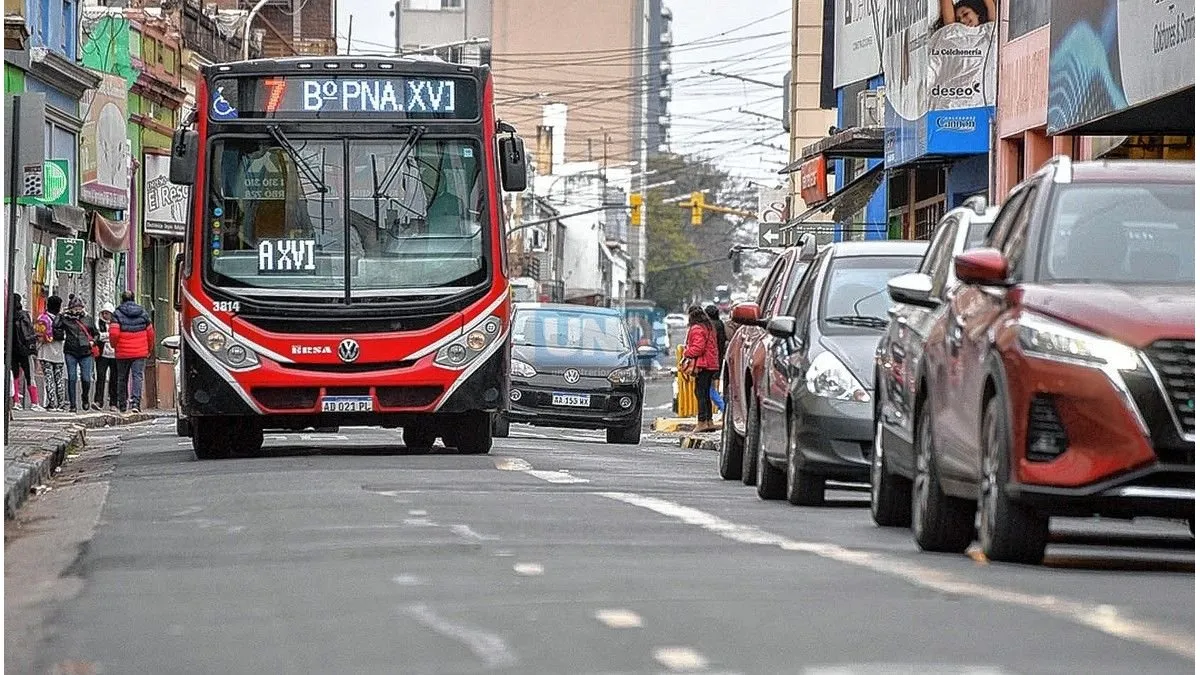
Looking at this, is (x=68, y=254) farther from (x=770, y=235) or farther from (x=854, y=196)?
(x=854, y=196)

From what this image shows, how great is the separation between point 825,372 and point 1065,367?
577 cm

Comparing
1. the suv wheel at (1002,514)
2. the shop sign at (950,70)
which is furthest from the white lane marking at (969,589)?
the shop sign at (950,70)

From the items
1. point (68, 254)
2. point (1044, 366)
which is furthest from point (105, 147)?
point (1044, 366)

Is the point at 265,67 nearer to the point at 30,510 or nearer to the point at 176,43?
the point at 30,510

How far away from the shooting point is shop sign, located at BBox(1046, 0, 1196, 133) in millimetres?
23828

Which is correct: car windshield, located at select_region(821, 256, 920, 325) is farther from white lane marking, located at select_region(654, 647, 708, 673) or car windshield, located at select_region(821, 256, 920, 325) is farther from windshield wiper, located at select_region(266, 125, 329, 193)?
white lane marking, located at select_region(654, 647, 708, 673)

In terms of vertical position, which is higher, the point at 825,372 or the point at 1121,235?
the point at 1121,235

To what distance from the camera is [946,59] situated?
37.1 metres

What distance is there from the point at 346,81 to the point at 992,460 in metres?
12.3

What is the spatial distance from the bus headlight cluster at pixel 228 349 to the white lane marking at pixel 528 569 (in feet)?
37.1

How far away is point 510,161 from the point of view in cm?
2253

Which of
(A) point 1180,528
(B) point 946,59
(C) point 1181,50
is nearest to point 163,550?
(A) point 1180,528

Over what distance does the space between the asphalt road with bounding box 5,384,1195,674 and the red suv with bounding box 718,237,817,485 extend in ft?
6.77

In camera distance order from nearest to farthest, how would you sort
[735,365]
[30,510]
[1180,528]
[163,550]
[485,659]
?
[485,659], [163,550], [1180,528], [30,510], [735,365]
